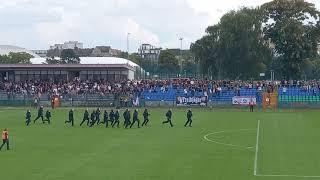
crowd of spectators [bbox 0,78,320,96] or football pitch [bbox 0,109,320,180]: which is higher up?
crowd of spectators [bbox 0,78,320,96]

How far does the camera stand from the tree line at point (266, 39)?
270 feet

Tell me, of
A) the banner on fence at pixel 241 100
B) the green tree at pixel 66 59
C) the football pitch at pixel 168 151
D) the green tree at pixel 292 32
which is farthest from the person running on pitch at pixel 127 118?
the green tree at pixel 66 59

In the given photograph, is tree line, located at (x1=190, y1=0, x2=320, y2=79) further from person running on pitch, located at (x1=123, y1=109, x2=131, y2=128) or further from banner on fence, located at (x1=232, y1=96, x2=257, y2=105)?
person running on pitch, located at (x1=123, y1=109, x2=131, y2=128)

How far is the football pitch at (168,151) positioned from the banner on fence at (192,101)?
762 inches

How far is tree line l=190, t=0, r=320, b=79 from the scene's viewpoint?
270ft

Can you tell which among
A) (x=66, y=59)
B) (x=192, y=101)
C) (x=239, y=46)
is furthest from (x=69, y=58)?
(x=192, y=101)

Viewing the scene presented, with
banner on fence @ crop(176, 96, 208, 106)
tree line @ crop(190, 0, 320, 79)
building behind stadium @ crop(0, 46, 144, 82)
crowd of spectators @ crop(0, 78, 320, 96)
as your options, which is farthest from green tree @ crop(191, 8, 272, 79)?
banner on fence @ crop(176, 96, 208, 106)

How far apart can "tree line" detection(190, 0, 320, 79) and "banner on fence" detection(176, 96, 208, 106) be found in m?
17.6

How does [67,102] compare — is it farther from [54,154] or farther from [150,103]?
[54,154]

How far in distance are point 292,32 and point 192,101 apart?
19.6 metres

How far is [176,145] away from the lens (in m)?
35.2

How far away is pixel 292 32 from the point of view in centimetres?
8162

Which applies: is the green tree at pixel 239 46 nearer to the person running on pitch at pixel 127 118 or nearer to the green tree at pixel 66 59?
the person running on pitch at pixel 127 118

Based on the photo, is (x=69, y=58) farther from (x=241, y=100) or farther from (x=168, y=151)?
(x=168, y=151)
